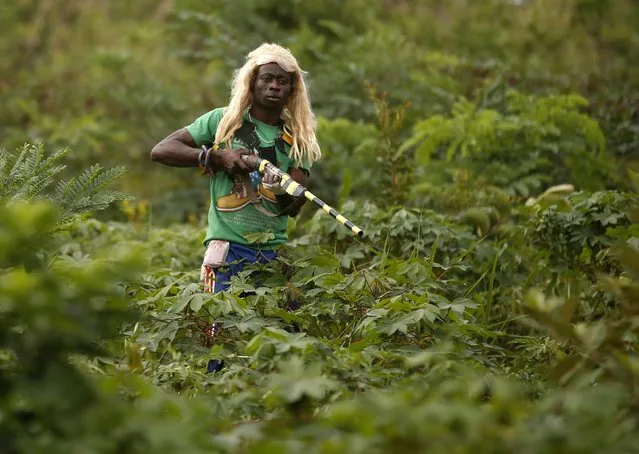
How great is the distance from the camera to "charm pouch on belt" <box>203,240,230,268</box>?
4.92 metres

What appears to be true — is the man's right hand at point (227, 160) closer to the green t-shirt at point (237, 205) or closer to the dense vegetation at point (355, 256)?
the green t-shirt at point (237, 205)

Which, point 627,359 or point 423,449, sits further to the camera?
point 627,359

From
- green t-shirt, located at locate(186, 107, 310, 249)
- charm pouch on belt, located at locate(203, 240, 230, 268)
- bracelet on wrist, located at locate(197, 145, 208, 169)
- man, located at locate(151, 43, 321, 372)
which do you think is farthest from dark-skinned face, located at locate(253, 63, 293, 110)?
charm pouch on belt, located at locate(203, 240, 230, 268)

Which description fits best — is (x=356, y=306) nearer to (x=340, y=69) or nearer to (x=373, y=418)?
(x=373, y=418)

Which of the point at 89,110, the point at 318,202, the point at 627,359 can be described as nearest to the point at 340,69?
the point at 89,110

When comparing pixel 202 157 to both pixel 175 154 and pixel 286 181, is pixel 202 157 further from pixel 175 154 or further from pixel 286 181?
pixel 286 181

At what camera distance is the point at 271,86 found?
499 centimetres

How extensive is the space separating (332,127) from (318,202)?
380 cm

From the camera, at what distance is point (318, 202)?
4742mm

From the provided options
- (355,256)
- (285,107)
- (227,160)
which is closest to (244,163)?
(227,160)

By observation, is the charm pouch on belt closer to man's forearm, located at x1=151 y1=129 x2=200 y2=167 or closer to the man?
the man

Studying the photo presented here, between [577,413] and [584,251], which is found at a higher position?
[577,413]

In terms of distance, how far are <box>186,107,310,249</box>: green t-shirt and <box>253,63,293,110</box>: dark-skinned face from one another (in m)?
0.15

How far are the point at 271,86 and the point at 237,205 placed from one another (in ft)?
2.07
